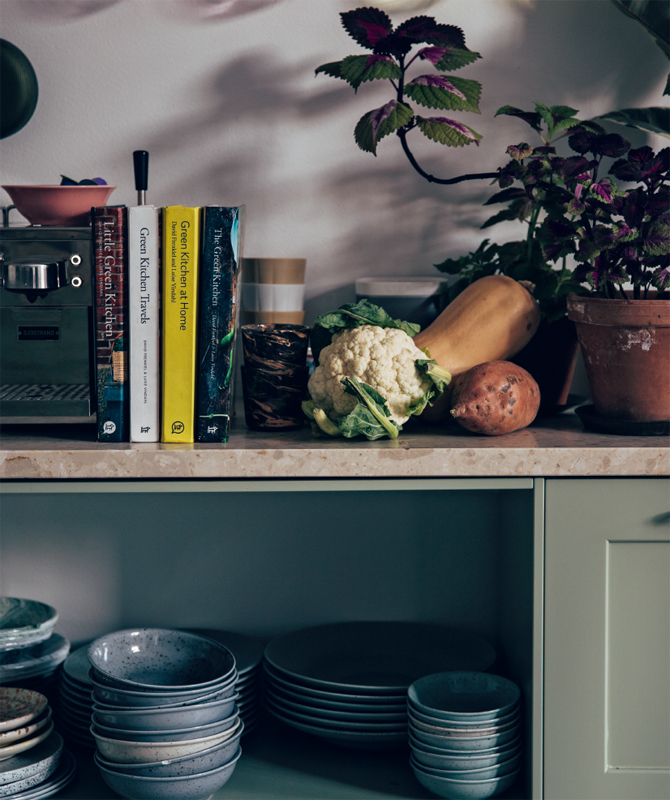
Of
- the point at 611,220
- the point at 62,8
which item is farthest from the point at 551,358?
the point at 62,8

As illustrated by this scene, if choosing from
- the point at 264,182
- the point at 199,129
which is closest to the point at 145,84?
the point at 199,129

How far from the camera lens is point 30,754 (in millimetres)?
1019

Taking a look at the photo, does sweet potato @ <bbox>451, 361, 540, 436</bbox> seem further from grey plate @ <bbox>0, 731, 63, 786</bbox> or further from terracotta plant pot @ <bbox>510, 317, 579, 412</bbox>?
grey plate @ <bbox>0, 731, 63, 786</bbox>

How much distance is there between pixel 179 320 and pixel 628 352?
603 millimetres

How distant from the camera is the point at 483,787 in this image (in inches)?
37.1

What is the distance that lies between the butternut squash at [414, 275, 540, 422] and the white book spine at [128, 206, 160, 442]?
15.4 inches

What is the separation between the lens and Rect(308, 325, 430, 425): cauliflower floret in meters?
0.96

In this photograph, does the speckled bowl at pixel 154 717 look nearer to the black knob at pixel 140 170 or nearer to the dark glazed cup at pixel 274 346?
the dark glazed cup at pixel 274 346

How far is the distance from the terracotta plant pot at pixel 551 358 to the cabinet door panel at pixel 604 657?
27 cm

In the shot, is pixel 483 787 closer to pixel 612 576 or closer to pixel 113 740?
→ pixel 612 576

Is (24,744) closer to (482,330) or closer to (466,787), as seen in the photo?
(466,787)

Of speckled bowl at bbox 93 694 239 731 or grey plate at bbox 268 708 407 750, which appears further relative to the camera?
grey plate at bbox 268 708 407 750

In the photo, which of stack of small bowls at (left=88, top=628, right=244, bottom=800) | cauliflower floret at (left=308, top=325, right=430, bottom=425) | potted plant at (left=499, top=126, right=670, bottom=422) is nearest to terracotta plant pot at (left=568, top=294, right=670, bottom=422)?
potted plant at (left=499, top=126, right=670, bottom=422)

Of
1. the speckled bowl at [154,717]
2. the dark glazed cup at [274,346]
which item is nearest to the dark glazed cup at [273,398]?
the dark glazed cup at [274,346]
